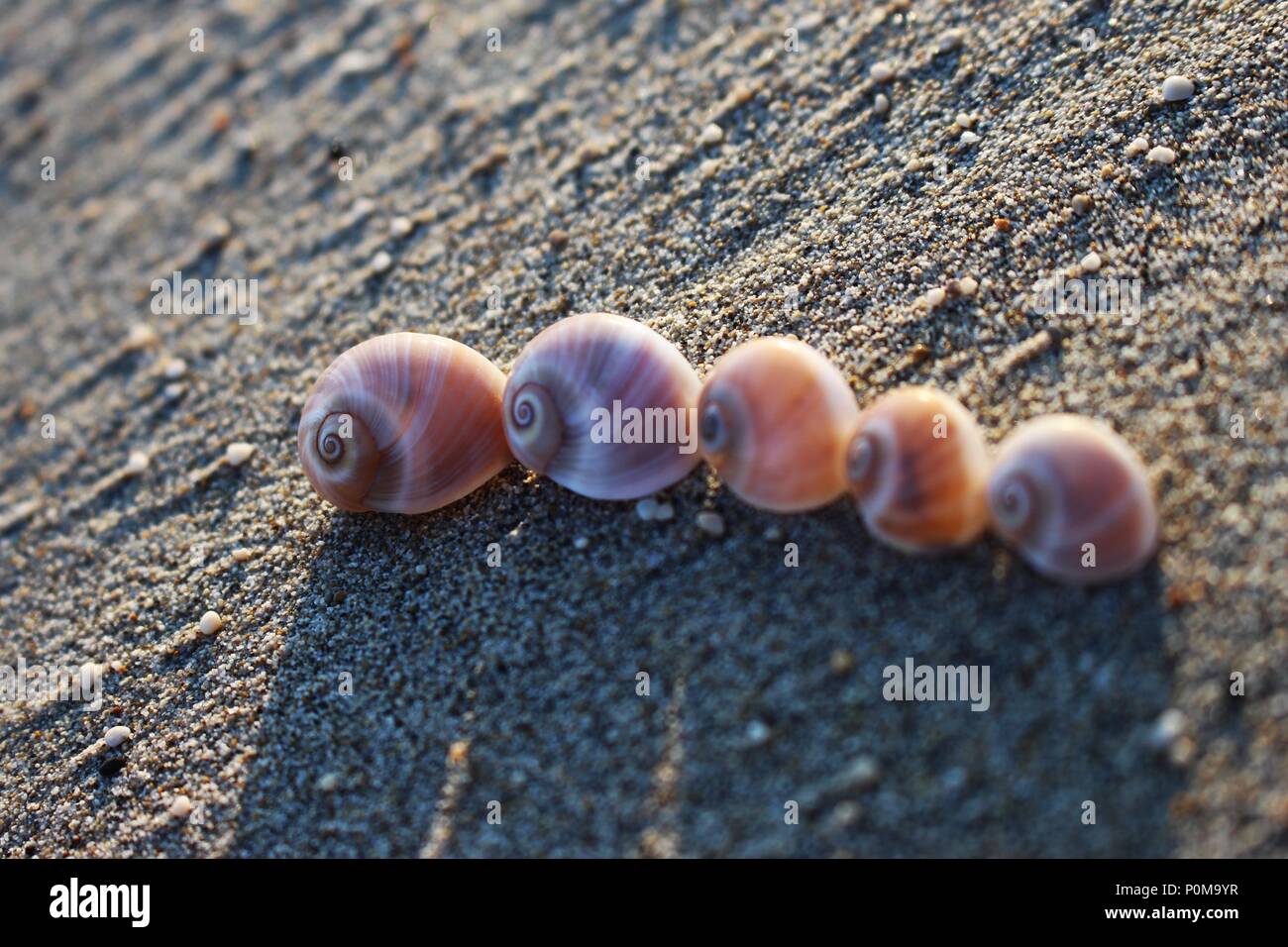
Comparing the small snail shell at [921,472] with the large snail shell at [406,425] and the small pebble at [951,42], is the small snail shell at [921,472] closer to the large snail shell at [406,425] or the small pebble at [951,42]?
the large snail shell at [406,425]

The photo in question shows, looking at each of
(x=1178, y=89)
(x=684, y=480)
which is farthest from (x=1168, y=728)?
(x=1178, y=89)

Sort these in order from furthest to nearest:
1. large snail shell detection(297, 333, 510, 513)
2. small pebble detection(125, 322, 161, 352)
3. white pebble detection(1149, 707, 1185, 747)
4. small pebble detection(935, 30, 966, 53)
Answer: small pebble detection(125, 322, 161, 352) < small pebble detection(935, 30, 966, 53) < large snail shell detection(297, 333, 510, 513) < white pebble detection(1149, 707, 1185, 747)

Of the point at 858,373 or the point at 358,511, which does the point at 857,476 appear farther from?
the point at 358,511

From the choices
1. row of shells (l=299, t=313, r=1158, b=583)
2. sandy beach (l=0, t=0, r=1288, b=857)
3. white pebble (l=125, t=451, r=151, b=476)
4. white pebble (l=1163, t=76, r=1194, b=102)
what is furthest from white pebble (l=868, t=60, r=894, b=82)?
white pebble (l=125, t=451, r=151, b=476)

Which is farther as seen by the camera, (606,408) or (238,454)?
(238,454)

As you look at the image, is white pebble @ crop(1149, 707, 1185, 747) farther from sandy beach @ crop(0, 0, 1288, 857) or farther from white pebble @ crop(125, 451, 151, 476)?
white pebble @ crop(125, 451, 151, 476)

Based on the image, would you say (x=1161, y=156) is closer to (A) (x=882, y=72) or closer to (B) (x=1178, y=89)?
(B) (x=1178, y=89)

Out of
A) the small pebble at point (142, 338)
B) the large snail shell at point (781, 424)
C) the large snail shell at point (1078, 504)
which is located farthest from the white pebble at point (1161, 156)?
the small pebble at point (142, 338)
